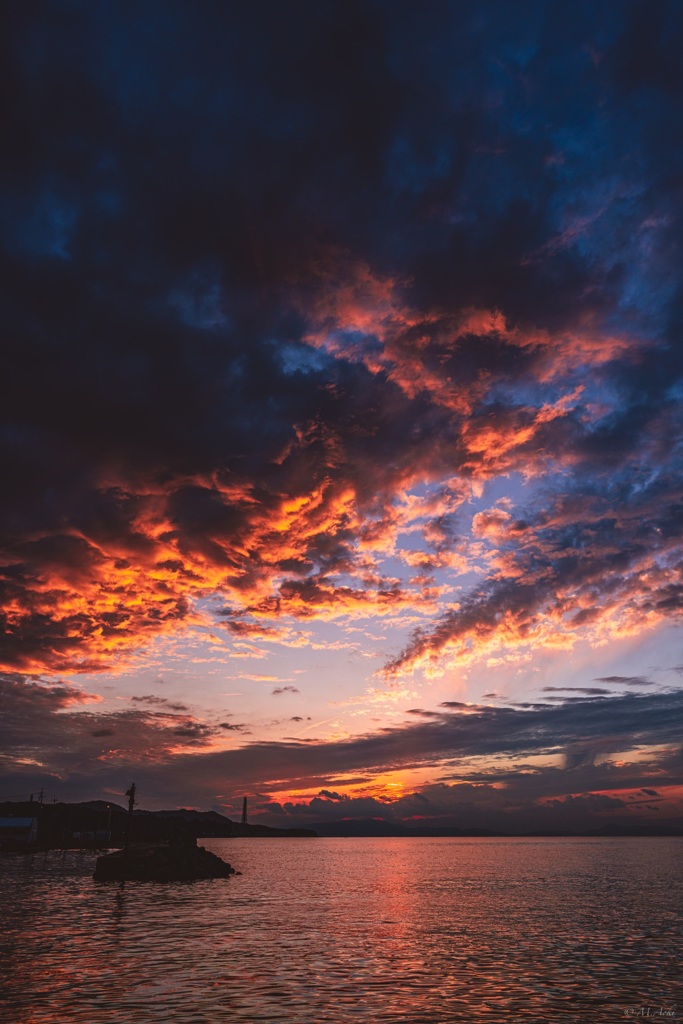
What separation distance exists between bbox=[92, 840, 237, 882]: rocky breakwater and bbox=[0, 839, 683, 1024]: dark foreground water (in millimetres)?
5641

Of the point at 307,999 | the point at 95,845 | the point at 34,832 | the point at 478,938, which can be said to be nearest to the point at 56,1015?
the point at 307,999

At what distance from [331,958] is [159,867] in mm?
51138

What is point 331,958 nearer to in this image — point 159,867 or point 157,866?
point 157,866

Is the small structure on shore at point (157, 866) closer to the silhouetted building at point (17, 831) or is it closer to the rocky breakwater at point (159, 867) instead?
the rocky breakwater at point (159, 867)

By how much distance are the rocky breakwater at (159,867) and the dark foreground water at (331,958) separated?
564 cm

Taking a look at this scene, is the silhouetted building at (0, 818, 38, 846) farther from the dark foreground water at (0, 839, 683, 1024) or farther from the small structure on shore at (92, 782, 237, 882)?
the dark foreground water at (0, 839, 683, 1024)

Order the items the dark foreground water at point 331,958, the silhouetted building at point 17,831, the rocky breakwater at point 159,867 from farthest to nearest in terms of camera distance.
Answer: the silhouetted building at point 17,831 → the rocky breakwater at point 159,867 → the dark foreground water at point 331,958

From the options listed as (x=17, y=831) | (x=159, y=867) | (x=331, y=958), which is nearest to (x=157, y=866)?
(x=159, y=867)

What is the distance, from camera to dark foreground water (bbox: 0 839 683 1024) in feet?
77.7

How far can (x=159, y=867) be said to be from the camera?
252ft

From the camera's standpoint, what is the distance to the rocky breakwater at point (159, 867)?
241ft

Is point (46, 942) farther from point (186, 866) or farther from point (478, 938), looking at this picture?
point (186, 866)

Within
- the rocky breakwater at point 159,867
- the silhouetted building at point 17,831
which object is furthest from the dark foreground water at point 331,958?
the silhouetted building at point 17,831

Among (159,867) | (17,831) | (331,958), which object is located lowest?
(331,958)
